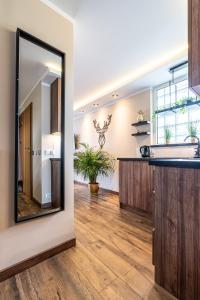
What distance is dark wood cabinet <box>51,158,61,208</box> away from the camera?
1855 mm

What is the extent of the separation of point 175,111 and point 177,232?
2579mm

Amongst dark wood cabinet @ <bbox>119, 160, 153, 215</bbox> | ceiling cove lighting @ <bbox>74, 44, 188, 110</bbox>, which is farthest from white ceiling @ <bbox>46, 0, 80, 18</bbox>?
dark wood cabinet @ <bbox>119, 160, 153, 215</bbox>

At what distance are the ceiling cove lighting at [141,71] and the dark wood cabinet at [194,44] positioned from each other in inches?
61.3

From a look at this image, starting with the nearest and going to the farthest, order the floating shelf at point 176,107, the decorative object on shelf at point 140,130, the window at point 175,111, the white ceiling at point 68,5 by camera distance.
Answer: the white ceiling at point 68,5
the floating shelf at point 176,107
the window at point 175,111
the decorative object on shelf at point 140,130

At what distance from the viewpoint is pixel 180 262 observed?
Answer: 1.18 metres

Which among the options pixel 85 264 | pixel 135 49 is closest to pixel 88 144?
pixel 135 49

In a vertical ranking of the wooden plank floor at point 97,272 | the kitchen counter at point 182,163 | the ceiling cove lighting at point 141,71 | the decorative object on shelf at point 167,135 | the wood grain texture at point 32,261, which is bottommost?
the wooden plank floor at point 97,272

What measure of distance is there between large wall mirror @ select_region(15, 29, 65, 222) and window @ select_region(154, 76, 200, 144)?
218 centimetres

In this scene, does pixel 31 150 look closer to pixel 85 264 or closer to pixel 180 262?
pixel 85 264

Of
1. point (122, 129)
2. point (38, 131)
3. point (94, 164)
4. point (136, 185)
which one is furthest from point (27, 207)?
point (122, 129)

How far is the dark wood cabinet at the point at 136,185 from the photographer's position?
112 inches

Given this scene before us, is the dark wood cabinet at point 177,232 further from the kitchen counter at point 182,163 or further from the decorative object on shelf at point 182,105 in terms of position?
the decorative object on shelf at point 182,105

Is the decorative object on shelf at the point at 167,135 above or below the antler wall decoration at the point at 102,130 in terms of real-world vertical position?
below

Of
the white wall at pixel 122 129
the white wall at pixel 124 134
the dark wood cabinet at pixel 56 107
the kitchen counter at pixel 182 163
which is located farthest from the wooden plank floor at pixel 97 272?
the white wall at pixel 122 129
